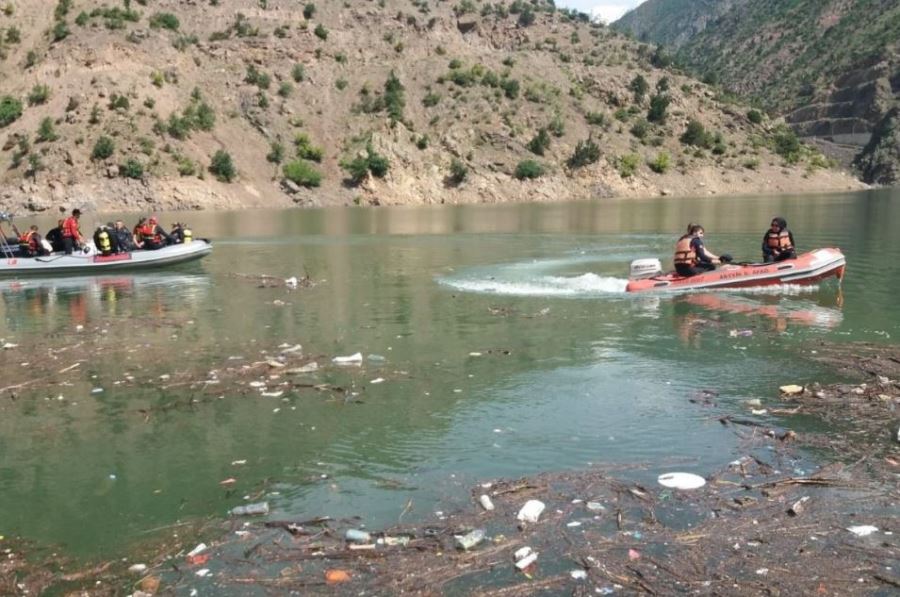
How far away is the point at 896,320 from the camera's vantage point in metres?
14.4

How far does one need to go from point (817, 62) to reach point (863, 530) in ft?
526

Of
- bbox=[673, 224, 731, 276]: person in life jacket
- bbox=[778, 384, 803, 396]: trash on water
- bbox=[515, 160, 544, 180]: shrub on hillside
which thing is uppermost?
bbox=[515, 160, 544, 180]: shrub on hillside

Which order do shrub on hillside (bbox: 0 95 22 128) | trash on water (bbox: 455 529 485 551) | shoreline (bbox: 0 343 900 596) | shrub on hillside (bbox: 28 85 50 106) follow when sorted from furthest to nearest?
1. shrub on hillside (bbox: 28 85 50 106)
2. shrub on hillside (bbox: 0 95 22 128)
3. trash on water (bbox: 455 529 485 551)
4. shoreline (bbox: 0 343 900 596)

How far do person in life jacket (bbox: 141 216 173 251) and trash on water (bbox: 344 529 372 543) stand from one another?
19907 mm

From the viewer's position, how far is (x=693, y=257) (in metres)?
17.9

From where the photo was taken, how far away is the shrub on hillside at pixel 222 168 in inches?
2623

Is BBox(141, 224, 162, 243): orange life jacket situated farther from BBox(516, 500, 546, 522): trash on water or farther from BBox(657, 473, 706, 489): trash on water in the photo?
BBox(657, 473, 706, 489): trash on water

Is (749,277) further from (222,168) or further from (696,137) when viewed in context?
(696,137)

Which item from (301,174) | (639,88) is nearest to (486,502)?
(301,174)

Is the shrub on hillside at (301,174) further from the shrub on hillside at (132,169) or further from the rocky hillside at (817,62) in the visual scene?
the rocky hillside at (817,62)

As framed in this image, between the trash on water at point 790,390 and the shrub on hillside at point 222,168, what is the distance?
61572 millimetres

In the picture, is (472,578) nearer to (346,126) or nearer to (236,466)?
(236,466)

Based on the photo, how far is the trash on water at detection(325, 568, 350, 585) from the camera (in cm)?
576

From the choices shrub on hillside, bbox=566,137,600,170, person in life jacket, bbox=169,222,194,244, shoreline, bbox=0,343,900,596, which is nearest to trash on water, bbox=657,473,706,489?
shoreline, bbox=0,343,900,596
